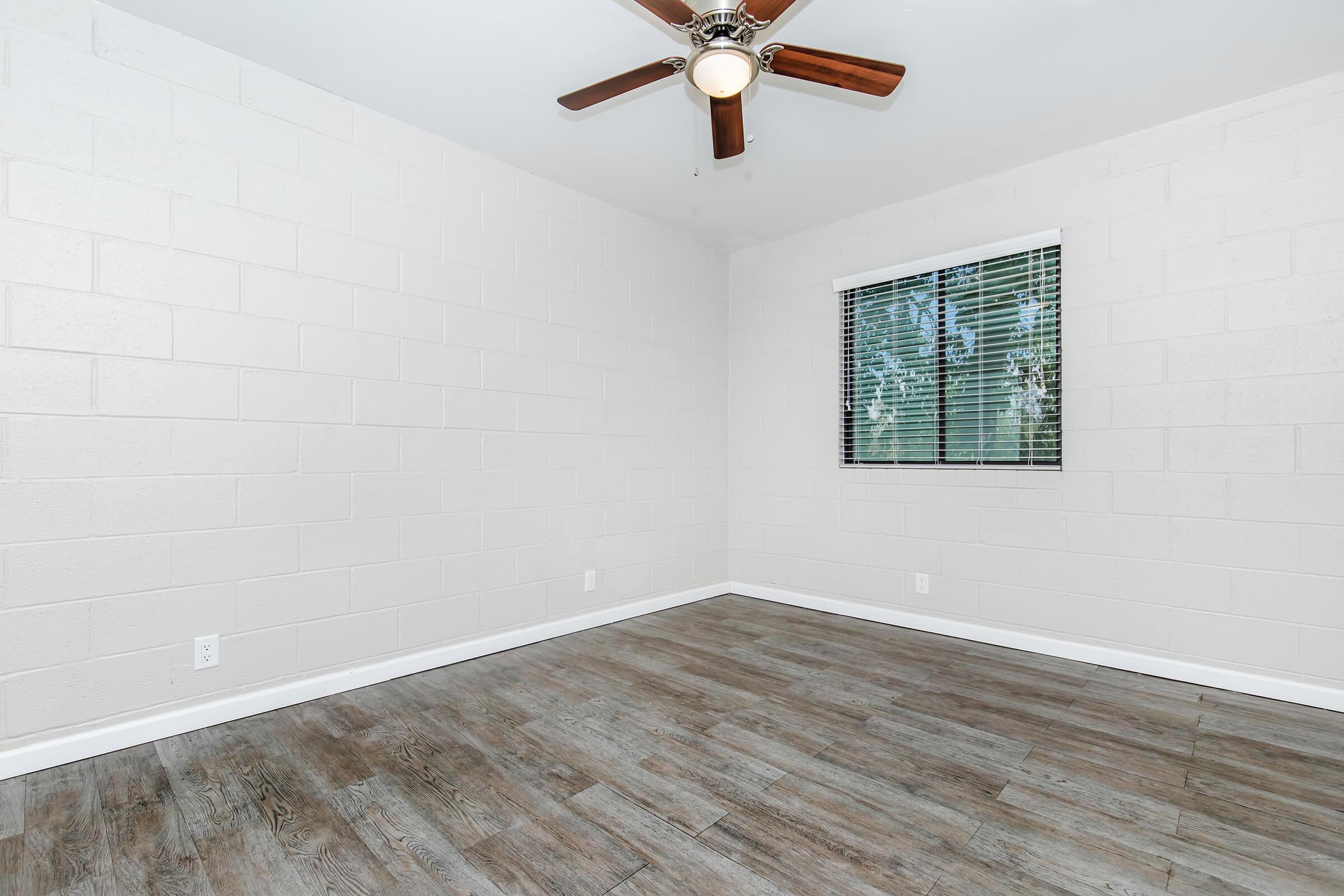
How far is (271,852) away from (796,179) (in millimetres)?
3760

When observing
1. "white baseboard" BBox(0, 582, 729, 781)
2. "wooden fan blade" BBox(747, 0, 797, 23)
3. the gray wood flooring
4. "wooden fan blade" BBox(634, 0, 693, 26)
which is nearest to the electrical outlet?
"white baseboard" BBox(0, 582, 729, 781)

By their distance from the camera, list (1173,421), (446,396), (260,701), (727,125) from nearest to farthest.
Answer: (727,125)
(260,701)
(1173,421)
(446,396)

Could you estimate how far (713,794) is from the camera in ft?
6.47

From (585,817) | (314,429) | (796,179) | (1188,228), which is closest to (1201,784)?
(585,817)

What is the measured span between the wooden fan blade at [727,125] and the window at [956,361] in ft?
6.16

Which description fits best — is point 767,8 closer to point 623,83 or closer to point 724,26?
point 724,26

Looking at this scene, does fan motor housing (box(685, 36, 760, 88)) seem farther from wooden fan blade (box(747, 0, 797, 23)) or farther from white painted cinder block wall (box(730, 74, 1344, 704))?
white painted cinder block wall (box(730, 74, 1344, 704))

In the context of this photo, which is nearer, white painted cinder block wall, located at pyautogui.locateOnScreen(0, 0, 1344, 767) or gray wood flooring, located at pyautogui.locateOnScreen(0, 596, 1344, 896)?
Answer: gray wood flooring, located at pyautogui.locateOnScreen(0, 596, 1344, 896)

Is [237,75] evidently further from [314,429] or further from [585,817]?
[585,817]

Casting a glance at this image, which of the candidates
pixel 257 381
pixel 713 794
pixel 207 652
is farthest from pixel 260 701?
pixel 713 794

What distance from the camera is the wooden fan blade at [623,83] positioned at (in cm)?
207

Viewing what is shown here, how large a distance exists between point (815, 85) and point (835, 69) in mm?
706

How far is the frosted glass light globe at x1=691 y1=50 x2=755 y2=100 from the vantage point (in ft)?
6.37

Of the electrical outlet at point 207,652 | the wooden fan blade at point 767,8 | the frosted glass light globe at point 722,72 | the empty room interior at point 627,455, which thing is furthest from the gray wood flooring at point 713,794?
the wooden fan blade at point 767,8
